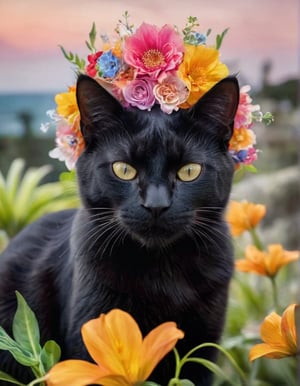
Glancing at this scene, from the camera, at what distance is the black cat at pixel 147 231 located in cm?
84

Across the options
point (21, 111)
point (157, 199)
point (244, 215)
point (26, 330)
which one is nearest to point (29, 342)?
point (26, 330)

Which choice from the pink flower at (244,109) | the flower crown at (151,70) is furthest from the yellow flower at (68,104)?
the pink flower at (244,109)

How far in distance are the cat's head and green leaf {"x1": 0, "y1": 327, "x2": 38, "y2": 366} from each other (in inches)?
8.2

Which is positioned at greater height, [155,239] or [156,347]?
[155,239]

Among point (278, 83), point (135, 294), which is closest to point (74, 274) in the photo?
point (135, 294)

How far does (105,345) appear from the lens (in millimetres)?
682

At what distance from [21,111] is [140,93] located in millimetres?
1045

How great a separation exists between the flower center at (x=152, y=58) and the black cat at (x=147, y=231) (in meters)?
0.07

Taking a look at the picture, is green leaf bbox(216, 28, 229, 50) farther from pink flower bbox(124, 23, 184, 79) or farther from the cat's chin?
the cat's chin

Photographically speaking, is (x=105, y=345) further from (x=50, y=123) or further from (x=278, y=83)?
(x=278, y=83)

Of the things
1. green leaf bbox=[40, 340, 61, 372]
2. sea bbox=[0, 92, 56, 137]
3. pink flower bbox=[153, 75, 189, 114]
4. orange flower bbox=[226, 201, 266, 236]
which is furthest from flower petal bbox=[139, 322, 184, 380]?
sea bbox=[0, 92, 56, 137]

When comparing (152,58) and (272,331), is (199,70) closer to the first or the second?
(152,58)

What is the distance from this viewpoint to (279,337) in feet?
2.58

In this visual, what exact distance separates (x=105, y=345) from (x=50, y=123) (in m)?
0.39
